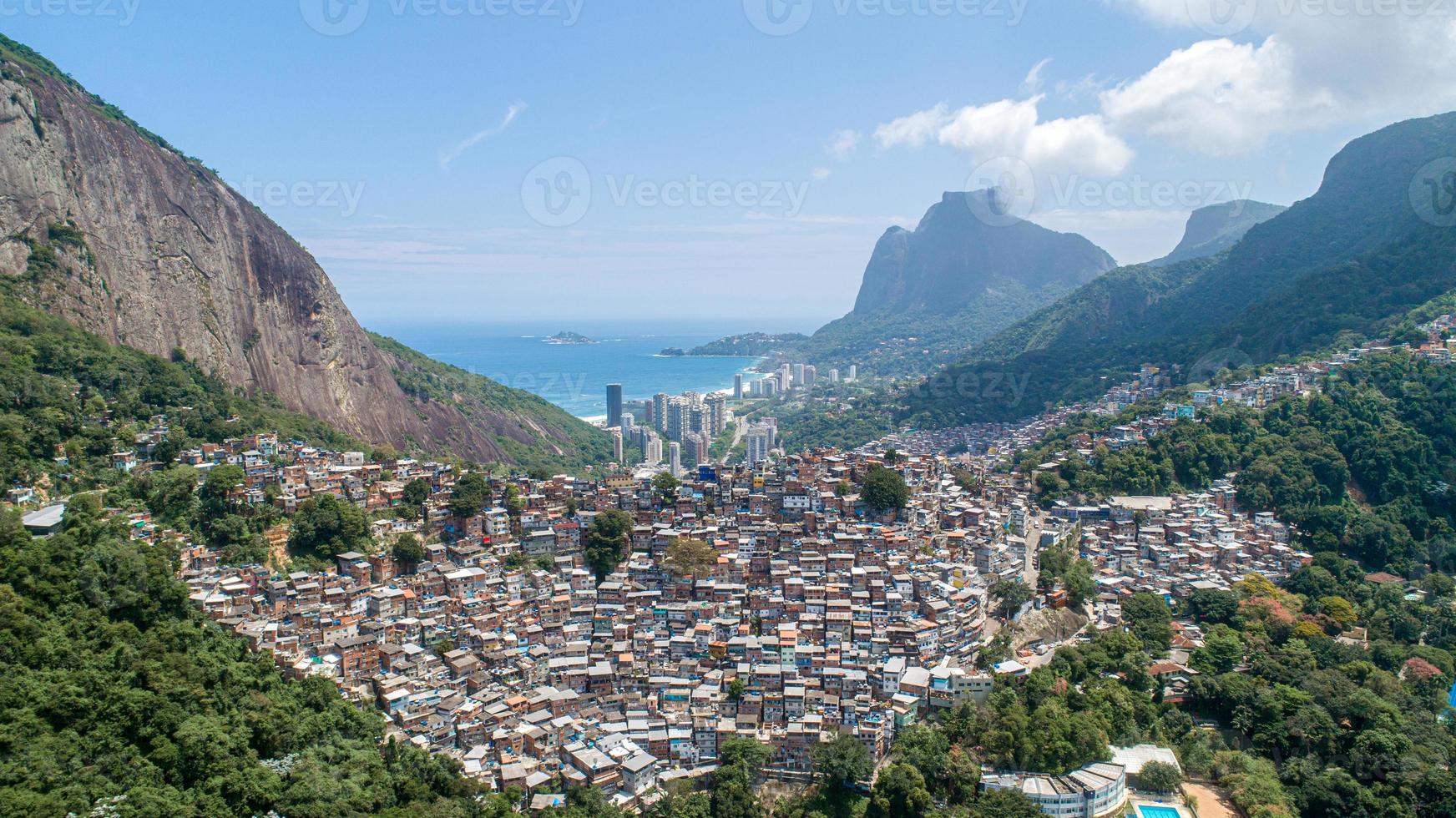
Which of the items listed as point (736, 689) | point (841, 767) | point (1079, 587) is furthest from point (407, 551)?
point (1079, 587)

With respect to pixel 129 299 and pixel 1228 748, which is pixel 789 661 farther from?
pixel 129 299

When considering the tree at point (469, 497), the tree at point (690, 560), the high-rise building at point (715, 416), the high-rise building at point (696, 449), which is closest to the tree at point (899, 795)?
the tree at point (690, 560)

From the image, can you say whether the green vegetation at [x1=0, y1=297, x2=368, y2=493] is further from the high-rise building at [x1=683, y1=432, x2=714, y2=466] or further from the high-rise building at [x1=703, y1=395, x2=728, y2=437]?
the high-rise building at [x1=703, y1=395, x2=728, y2=437]

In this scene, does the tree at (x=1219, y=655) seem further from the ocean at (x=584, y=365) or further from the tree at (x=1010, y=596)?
the ocean at (x=584, y=365)

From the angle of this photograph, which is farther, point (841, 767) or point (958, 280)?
point (958, 280)

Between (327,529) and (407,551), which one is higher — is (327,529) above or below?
above

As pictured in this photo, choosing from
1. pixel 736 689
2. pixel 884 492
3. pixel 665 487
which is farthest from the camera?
pixel 665 487

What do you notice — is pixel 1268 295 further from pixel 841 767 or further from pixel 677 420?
pixel 841 767
